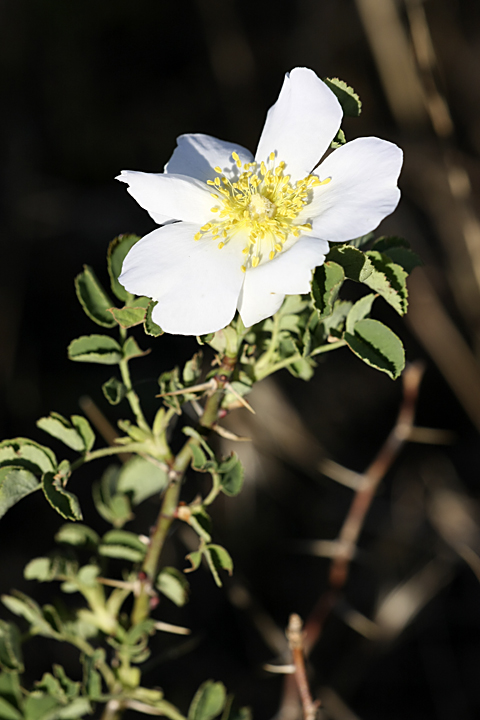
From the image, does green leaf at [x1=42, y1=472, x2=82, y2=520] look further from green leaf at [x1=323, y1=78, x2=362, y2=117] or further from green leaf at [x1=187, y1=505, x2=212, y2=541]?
green leaf at [x1=323, y1=78, x2=362, y2=117]

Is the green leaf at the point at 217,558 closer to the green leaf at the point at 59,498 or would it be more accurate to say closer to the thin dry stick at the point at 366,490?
the green leaf at the point at 59,498

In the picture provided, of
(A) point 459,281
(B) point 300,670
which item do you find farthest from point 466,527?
(B) point 300,670

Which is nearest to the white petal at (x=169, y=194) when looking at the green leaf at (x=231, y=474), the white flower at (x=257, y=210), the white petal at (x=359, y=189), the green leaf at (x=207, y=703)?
the white flower at (x=257, y=210)

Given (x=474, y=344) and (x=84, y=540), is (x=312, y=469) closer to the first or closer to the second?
(x=474, y=344)

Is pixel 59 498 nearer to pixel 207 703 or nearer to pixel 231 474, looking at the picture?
pixel 231 474

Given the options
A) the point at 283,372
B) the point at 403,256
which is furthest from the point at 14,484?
the point at 283,372

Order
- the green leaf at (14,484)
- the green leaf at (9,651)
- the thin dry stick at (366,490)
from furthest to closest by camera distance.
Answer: the thin dry stick at (366,490)
the green leaf at (9,651)
the green leaf at (14,484)

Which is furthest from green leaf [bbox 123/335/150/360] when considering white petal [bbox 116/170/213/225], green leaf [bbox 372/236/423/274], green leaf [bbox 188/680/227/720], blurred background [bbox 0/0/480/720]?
blurred background [bbox 0/0/480/720]
